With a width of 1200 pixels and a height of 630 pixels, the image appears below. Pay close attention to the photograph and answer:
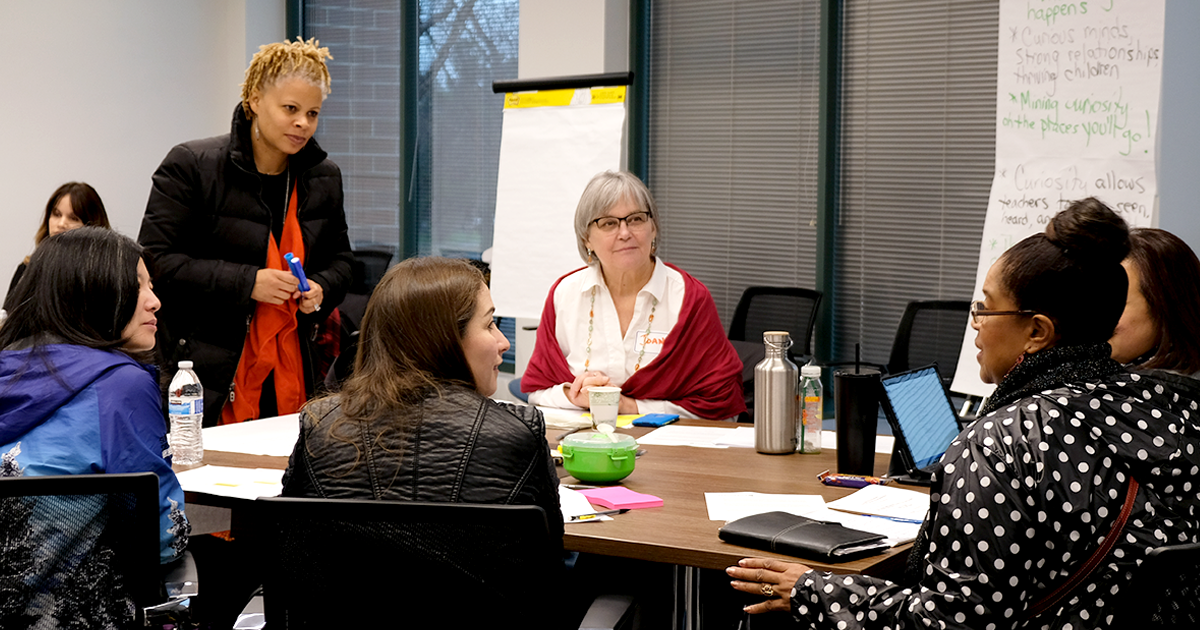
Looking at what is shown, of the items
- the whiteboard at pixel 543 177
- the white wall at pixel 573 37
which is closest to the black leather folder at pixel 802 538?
the whiteboard at pixel 543 177

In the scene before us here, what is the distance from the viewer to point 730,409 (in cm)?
298

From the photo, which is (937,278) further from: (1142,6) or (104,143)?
(104,143)

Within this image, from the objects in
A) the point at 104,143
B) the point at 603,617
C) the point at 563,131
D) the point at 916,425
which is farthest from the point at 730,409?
the point at 104,143

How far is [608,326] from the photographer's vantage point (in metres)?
3.05

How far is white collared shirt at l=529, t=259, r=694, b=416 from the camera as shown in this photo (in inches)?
118

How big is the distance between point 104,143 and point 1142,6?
521cm

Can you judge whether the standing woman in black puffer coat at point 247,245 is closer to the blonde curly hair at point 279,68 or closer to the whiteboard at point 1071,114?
the blonde curly hair at point 279,68

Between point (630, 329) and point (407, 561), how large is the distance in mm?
1804

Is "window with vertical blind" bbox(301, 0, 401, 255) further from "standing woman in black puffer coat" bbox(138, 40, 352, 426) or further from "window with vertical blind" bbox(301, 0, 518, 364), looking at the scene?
"standing woman in black puffer coat" bbox(138, 40, 352, 426)

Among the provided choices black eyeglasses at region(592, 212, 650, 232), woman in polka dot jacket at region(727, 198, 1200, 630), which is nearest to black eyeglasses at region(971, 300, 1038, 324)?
woman in polka dot jacket at region(727, 198, 1200, 630)

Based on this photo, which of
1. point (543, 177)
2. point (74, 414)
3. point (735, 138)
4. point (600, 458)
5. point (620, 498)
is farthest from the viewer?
point (735, 138)

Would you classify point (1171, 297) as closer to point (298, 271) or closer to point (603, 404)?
point (603, 404)

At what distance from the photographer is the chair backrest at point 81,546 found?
1397mm

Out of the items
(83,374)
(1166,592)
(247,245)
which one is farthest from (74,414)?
(1166,592)
